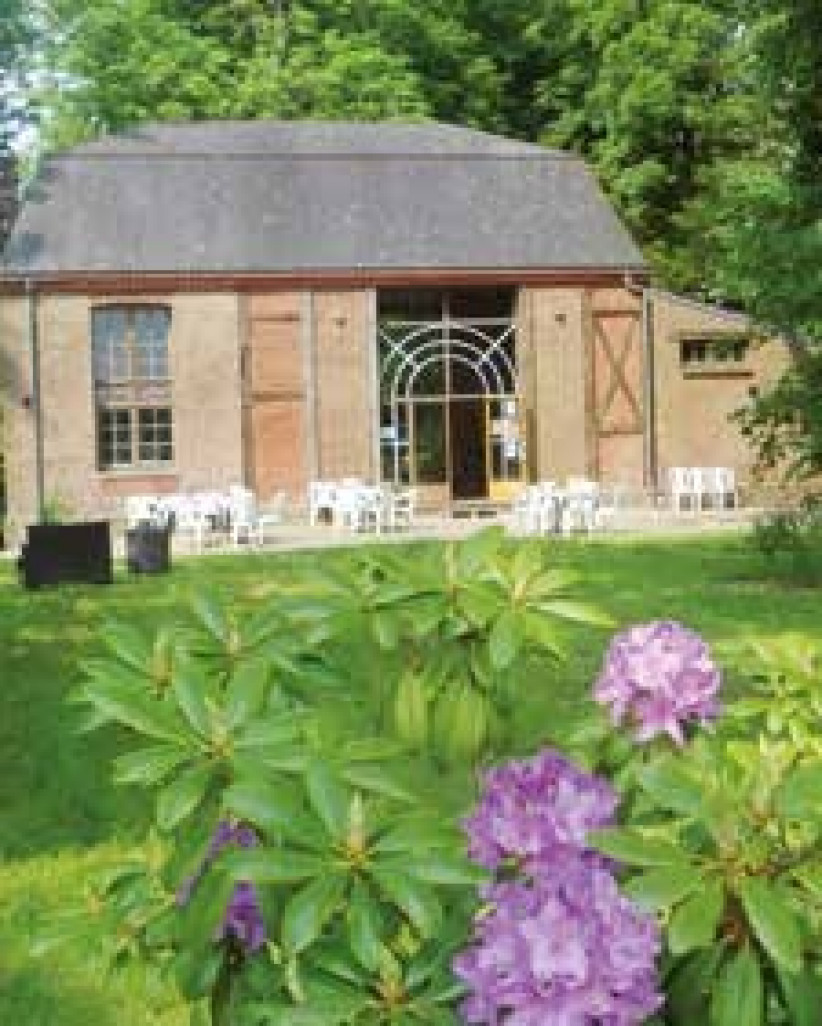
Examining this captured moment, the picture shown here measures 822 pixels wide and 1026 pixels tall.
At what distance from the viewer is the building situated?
102 ft

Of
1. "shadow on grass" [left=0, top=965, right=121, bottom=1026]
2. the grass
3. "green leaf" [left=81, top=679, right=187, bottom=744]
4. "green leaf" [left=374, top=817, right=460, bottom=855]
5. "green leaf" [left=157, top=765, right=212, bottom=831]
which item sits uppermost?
"green leaf" [left=81, top=679, right=187, bottom=744]

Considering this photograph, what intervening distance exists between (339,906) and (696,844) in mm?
377

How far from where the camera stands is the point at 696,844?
179 cm

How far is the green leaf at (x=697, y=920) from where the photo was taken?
62.9 inches

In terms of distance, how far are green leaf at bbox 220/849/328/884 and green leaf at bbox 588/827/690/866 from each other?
0.28 metres

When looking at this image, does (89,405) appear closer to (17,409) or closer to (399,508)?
(17,409)

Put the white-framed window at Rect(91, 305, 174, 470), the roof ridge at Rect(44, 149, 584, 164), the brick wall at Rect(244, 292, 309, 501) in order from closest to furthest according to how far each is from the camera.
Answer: the white-framed window at Rect(91, 305, 174, 470) → the brick wall at Rect(244, 292, 309, 501) → the roof ridge at Rect(44, 149, 584, 164)

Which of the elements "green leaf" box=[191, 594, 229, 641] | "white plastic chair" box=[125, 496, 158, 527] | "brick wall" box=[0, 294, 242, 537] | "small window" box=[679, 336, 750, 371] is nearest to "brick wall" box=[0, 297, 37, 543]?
"brick wall" box=[0, 294, 242, 537]

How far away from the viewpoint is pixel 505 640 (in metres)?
2.13

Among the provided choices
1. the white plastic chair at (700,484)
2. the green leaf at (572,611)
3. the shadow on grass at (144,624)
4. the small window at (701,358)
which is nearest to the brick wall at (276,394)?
the white plastic chair at (700,484)

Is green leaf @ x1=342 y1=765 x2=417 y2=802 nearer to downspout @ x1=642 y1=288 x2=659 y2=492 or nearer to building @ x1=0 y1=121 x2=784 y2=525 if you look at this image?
building @ x1=0 y1=121 x2=784 y2=525

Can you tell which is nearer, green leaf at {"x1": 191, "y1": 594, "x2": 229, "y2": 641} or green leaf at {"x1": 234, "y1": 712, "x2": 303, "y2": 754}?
green leaf at {"x1": 234, "y1": 712, "x2": 303, "y2": 754}

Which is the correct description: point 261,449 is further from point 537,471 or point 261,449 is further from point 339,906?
point 339,906

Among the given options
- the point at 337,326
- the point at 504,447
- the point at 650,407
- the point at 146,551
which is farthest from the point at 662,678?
the point at 650,407
